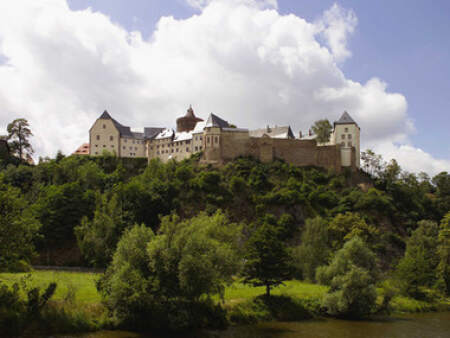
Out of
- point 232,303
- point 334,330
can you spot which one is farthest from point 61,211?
point 334,330

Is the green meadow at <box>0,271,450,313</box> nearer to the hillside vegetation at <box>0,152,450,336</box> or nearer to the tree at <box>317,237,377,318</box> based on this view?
the hillside vegetation at <box>0,152,450,336</box>

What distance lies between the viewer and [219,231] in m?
34.3

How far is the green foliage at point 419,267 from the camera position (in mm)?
41656

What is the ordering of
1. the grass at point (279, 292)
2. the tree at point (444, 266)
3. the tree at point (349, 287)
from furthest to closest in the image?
the tree at point (444, 266) < the grass at point (279, 292) < the tree at point (349, 287)

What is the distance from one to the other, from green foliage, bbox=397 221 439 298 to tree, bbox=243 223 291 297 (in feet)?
49.0

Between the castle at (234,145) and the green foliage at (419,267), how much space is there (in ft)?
91.0

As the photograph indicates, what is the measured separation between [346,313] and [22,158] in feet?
223

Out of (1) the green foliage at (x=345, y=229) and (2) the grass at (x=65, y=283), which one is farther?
(1) the green foliage at (x=345, y=229)

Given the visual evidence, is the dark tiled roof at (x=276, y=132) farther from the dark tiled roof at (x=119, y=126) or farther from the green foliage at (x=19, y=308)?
the green foliage at (x=19, y=308)

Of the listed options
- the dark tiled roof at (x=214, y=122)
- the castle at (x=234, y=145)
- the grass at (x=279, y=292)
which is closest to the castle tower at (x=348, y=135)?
the castle at (x=234, y=145)

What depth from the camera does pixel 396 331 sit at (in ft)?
101

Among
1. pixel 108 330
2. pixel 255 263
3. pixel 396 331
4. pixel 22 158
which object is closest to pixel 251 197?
pixel 255 263

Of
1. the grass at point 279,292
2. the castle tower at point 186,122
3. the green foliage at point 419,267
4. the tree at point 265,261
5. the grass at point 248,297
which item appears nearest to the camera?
the grass at point 248,297

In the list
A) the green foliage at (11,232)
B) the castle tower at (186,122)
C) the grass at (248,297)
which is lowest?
the grass at (248,297)
